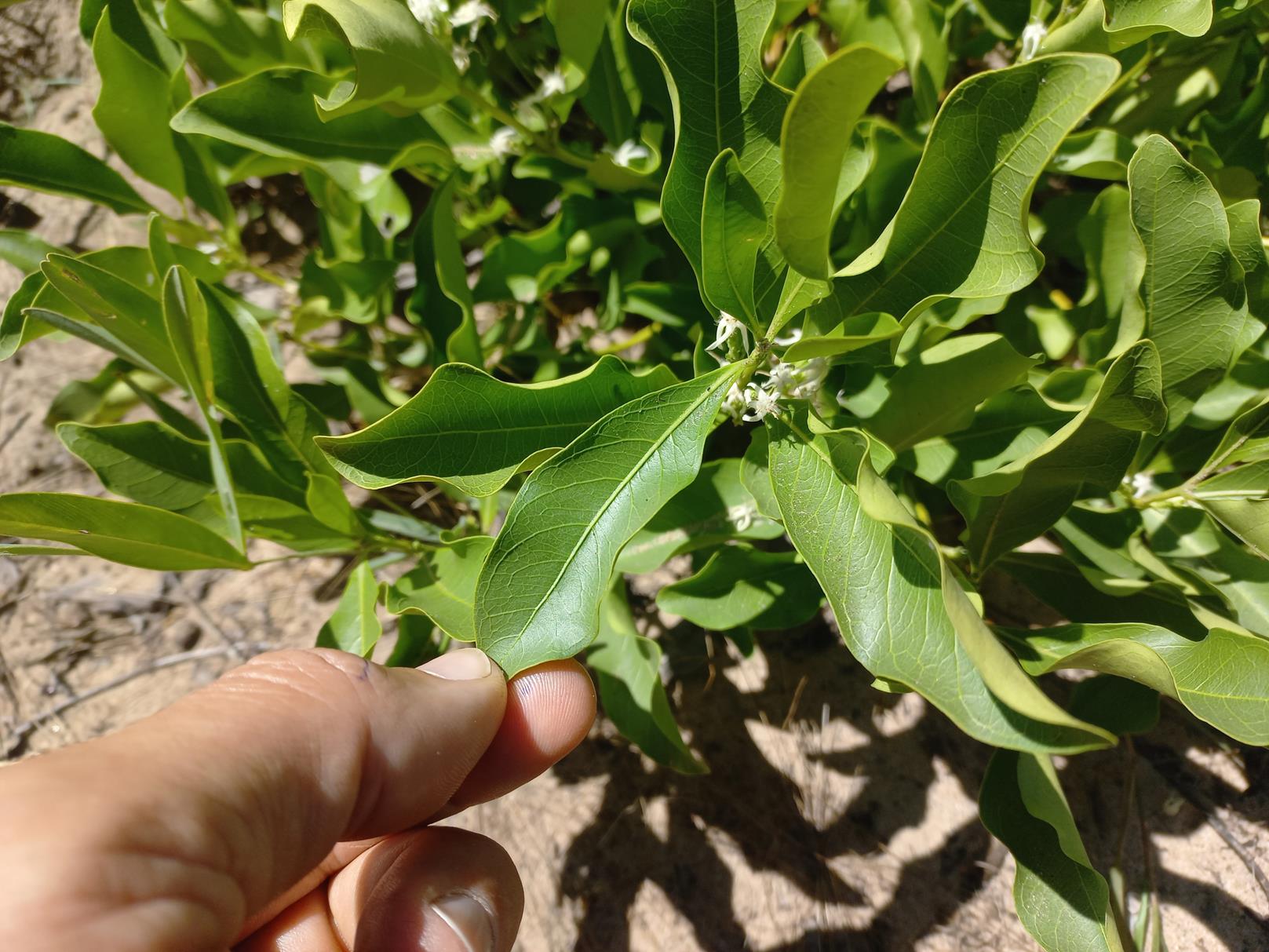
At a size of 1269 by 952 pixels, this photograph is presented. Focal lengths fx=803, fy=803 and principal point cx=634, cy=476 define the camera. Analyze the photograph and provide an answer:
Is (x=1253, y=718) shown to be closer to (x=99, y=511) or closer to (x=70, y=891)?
(x=70, y=891)

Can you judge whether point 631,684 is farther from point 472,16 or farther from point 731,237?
point 472,16

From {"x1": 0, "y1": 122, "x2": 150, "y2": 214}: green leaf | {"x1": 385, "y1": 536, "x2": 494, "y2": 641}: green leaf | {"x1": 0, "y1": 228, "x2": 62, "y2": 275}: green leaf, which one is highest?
{"x1": 0, "y1": 122, "x2": 150, "y2": 214}: green leaf

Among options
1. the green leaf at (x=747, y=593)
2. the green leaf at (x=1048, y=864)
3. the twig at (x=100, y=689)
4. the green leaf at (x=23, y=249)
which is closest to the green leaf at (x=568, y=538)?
the green leaf at (x=747, y=593)

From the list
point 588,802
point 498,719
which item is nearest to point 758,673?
point 588,802

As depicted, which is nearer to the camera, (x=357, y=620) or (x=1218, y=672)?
(x=1218, y=672)

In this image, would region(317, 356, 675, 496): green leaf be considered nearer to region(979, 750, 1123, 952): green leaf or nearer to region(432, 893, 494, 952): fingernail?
region(432, 893, 494, 952): fingernail

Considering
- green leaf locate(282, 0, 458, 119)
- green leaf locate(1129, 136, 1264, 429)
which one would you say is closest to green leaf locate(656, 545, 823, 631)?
green leaf locate(1129, 136, 1264, 429)

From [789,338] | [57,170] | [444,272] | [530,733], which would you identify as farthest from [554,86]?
[530,733]
